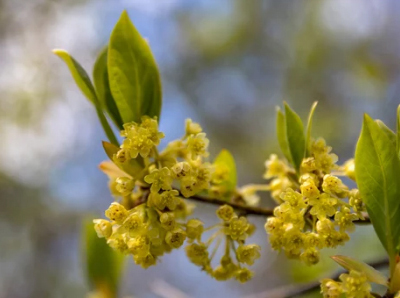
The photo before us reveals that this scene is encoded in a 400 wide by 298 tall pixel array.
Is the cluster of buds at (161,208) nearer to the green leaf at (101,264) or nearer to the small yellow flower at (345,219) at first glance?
the small yellow flower at (345,219)

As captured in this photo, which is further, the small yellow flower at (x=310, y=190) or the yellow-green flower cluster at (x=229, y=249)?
the yellow-green flower cluster at (x=229, y=249)

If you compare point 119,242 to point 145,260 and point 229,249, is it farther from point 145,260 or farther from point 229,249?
point 229,249

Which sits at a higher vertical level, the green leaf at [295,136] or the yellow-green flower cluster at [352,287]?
the green leaf at [295,136]

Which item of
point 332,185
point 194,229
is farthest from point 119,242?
point 332,185

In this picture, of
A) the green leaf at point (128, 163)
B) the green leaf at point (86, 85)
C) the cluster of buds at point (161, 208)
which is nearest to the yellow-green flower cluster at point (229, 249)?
the cluster of buds at point (161, 208)

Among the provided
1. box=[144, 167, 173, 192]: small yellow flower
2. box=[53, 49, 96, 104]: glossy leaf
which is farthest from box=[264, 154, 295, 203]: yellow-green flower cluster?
box=[53, 49, 96, 104]: glossy leaf

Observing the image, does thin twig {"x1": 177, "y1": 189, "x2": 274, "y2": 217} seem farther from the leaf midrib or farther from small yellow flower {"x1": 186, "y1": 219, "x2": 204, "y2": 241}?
the leaf midrib
